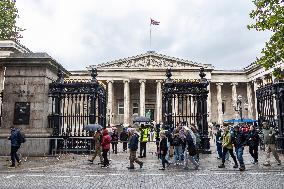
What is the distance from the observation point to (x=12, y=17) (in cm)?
3403

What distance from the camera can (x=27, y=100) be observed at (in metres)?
15.7

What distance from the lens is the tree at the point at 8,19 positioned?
3245 centimetres

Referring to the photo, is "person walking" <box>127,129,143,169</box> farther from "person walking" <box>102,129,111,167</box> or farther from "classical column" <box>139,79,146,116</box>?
"classical column" <box>139,79,146,116</box>

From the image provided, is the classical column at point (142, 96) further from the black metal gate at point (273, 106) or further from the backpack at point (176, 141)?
the backpack at point (176, 141)

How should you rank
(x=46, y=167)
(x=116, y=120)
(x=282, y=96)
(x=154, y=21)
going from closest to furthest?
1. (x=46, y=167)
2. (x=282, y=96)
3. (x=154, y=21)
4. (x=116, y=120)

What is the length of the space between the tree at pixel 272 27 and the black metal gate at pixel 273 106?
4.56 feet

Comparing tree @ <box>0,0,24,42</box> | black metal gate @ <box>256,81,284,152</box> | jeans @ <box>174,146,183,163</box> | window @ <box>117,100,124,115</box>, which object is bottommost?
jeans @ <box>174,146,183,163</box>

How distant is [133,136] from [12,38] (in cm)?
2949

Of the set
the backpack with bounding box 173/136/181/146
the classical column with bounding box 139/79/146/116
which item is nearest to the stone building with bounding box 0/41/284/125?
the classical column with bounding box 139/79/146/116

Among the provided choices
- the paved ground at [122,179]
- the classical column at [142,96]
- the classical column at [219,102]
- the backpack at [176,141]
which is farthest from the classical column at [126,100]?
the paved ground at [122,179]

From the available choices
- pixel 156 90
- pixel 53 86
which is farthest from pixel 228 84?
pixel 53 86

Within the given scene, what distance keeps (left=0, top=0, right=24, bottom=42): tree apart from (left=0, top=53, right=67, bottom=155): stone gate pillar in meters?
17.6

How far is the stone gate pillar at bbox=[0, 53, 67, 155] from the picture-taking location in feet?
50.4

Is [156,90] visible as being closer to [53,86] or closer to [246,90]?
[246,90]
